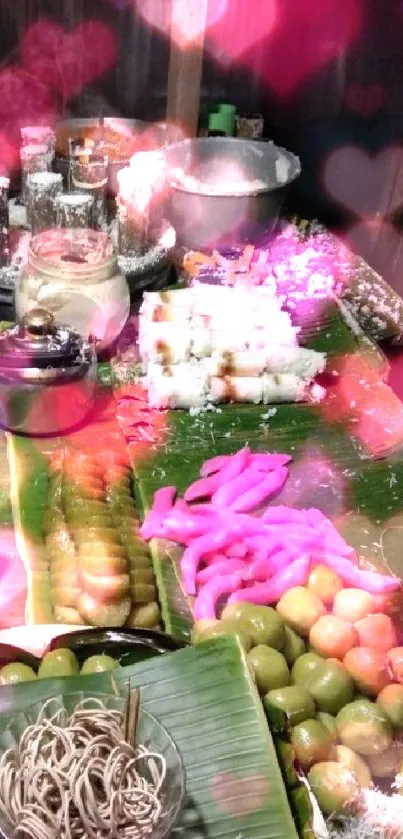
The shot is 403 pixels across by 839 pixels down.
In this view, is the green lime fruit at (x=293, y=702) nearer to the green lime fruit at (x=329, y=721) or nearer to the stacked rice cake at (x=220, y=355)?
the green lime fruit at (x=329, y=721)

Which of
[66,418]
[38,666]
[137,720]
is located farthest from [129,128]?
[137,720]

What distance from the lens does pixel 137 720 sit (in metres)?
1.91

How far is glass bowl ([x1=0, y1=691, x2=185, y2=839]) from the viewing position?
179 cm

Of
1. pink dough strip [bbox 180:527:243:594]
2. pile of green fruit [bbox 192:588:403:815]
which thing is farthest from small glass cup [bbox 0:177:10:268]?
pile of green fruit [bbox 192:588:403:815]

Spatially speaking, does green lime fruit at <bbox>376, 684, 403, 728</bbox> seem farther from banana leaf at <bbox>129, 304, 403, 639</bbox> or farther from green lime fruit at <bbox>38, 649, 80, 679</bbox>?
green lime fruit at <bbox>38, 649, 80, 679</bbox>

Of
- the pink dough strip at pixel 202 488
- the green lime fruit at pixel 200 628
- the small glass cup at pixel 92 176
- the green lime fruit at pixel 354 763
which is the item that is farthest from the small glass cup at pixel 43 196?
the green lime fruit at pixel 354 763

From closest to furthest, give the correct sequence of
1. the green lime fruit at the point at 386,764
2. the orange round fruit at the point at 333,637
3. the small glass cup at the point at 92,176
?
the green lime fruit at the point at 386,764 → the orange round fruit at the point at 333,637 → the small glass cup at the point at 92,176

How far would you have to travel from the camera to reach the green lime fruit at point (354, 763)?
2.35m

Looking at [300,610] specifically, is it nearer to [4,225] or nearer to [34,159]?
[4,225]

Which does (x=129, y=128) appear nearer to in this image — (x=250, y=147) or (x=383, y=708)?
(x=250, y=147)

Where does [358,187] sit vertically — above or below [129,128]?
below

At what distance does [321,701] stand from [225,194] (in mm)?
3390

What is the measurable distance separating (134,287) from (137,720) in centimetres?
333

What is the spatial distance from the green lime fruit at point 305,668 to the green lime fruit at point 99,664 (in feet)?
1.95
